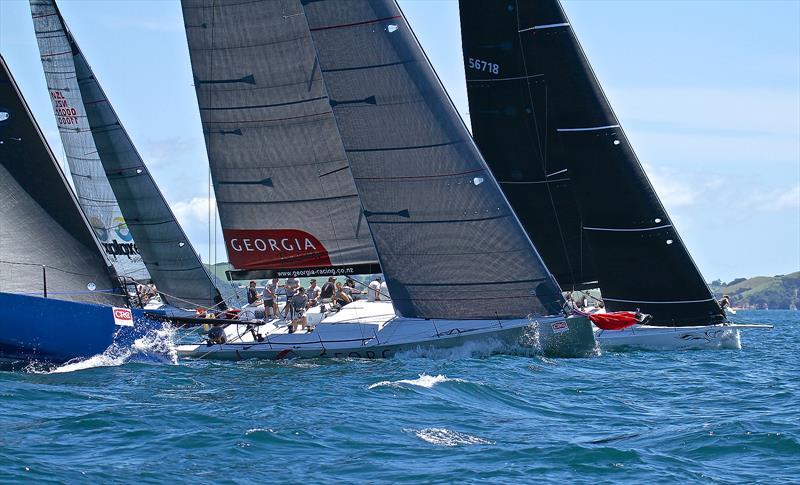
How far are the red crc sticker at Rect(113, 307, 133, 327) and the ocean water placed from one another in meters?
0.59

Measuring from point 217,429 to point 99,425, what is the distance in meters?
1.46

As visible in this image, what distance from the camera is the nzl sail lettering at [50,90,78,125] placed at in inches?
1485

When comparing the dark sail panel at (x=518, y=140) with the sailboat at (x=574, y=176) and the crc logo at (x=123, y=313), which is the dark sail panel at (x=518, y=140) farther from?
the crc logo at (x=123, y=313)

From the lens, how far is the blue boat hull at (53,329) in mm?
19953

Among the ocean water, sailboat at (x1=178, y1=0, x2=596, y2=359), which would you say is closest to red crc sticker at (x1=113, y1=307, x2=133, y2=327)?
the ocean water

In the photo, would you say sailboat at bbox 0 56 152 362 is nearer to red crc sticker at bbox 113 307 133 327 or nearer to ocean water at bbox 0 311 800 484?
red crc sticker at bbox 113 307 133 327

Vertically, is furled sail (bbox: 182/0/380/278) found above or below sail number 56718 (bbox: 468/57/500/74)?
below

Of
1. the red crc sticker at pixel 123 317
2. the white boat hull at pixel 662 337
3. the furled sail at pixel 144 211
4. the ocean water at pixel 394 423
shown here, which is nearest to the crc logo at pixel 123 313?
the red crc sticker at pixel 123 317

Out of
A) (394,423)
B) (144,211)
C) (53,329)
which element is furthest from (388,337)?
(144,211)

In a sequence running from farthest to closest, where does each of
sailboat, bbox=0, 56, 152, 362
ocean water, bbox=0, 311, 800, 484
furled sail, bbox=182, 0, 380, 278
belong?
1. furled sail, bbox=182, 0, 380, 278
2. sailboat, bbox=0, 56, 152, 362
3. ocean water, bbox=0, 311, 800, 484

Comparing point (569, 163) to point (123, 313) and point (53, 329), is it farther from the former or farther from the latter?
point (53, 329)

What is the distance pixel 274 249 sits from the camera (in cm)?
2709

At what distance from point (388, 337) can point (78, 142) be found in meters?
17.7

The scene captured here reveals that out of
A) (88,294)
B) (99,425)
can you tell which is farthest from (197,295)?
(99,425)
